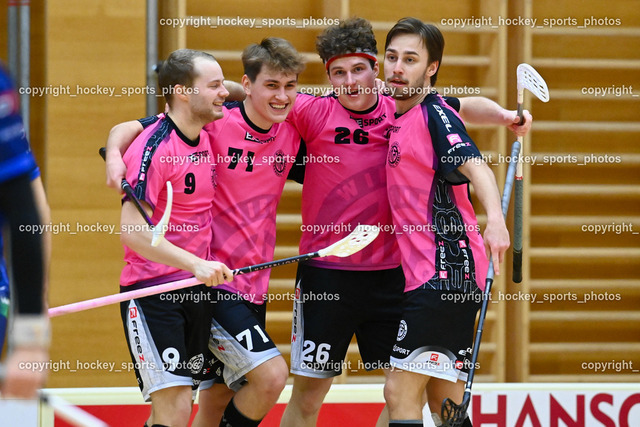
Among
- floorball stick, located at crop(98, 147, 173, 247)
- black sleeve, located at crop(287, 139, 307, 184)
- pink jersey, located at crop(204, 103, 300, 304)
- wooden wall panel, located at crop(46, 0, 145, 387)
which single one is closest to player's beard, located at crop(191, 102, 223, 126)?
pink jersey, located at crop(204, 103, 300, 304)

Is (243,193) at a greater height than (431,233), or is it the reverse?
(243,193)

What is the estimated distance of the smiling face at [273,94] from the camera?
112 inches

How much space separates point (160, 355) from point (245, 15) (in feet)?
7.60

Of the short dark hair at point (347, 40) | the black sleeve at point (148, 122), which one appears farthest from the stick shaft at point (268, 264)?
the short dark hair at point (347, 40)

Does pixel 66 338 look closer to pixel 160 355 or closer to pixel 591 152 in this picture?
pixel 160 355

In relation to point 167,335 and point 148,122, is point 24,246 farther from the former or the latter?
point 148,122

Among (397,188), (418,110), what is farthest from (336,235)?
(418,110)

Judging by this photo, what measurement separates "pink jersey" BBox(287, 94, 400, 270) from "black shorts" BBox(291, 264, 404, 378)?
45 mm

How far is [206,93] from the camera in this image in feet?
9.04

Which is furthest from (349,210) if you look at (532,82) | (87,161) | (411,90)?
(87,161)

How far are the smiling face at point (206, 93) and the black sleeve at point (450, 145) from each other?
66 centimetres

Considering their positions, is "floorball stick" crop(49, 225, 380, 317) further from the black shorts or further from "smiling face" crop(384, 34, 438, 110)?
"smiling face" crop(384, 34, 438, 110)

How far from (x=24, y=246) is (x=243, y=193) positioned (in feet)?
4.54

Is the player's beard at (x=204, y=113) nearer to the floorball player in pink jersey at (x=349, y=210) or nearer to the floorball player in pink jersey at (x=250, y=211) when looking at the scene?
the floorball player in pink jersey at (x=250, y=211)
